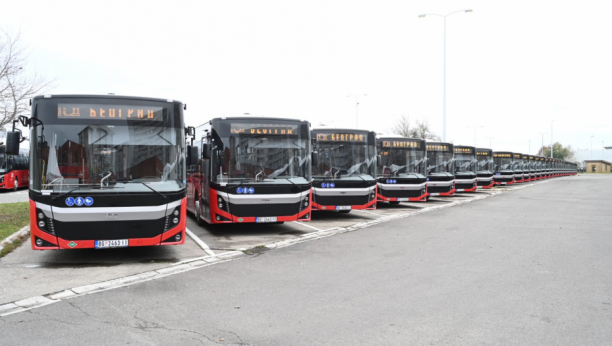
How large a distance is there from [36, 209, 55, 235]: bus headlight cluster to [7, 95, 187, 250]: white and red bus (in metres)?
0.02

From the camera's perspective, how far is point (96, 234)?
820 centimetres

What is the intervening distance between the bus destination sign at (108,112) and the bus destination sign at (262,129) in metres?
3.15

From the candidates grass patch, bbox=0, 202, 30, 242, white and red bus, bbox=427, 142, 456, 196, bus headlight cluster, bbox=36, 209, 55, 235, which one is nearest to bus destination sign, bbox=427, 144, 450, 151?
white and red bus, bbox=427, 142, 456, 196

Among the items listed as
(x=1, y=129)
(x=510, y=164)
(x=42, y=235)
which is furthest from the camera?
(x=510, y=164)

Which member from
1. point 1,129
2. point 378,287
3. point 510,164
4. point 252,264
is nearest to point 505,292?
point 378,287

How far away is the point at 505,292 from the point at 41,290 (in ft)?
20.1

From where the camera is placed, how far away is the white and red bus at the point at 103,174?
8055mm

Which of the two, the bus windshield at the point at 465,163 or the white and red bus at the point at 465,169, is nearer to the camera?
the white and red bus at the point at 465,169

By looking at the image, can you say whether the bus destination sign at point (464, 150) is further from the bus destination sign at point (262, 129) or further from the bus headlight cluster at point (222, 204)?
the bus headlight cluster at point (222, 204)

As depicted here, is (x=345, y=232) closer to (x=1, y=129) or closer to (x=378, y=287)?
(x=378, y=287)

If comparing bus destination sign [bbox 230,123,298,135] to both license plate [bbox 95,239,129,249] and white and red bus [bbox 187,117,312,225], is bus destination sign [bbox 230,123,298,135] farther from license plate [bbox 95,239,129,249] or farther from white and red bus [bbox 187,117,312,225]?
license plate [bbox 95,239,129,249]

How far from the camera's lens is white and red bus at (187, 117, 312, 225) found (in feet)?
38.2

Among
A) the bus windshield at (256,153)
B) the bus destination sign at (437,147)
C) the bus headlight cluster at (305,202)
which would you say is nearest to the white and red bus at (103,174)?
the bus windshield at (256,153)

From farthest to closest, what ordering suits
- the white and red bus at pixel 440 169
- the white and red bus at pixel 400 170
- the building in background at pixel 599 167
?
the building in background at pixel 599 167
the white and red bus at pixel 440 169
the white and red bus at pixel 400 170
